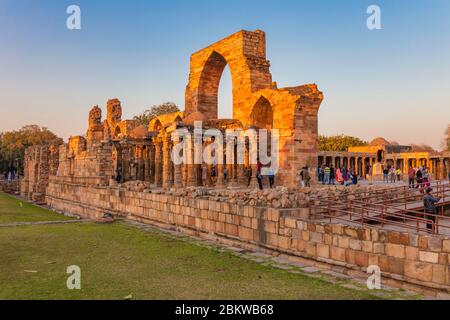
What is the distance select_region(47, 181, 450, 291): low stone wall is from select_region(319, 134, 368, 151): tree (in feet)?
154

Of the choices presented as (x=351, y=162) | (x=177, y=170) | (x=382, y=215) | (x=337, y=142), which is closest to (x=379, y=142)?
(x=337, y=142)

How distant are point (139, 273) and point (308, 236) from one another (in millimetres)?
3258

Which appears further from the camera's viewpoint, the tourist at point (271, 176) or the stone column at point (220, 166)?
the tourist at point (271, 176)

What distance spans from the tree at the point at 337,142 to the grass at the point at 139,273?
166 feet

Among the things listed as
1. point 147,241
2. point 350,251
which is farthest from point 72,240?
point 350,251

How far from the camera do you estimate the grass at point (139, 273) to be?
557 centimetres

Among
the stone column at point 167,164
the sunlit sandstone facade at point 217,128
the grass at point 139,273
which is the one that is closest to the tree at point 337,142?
the sunlit sandstone facade at point 217,128

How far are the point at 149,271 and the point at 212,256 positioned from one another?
175 centimetres

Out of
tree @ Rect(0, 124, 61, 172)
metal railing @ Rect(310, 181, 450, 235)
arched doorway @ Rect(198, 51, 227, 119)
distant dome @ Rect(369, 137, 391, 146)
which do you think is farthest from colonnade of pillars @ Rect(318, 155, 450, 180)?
tree @ Rect(0, 124, 61, 172)

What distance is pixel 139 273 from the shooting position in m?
6.66

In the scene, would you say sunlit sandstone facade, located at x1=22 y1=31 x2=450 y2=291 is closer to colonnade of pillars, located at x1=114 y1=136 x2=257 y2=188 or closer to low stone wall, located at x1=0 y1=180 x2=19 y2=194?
colonnade of pillars, located at x1=114 y1=136 x2=257 y2=188

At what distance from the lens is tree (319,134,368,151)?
58.0 m

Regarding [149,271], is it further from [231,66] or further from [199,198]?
[231,66]

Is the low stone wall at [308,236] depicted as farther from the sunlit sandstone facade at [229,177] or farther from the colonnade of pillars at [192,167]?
the colonnade of pillars at [192,167]
